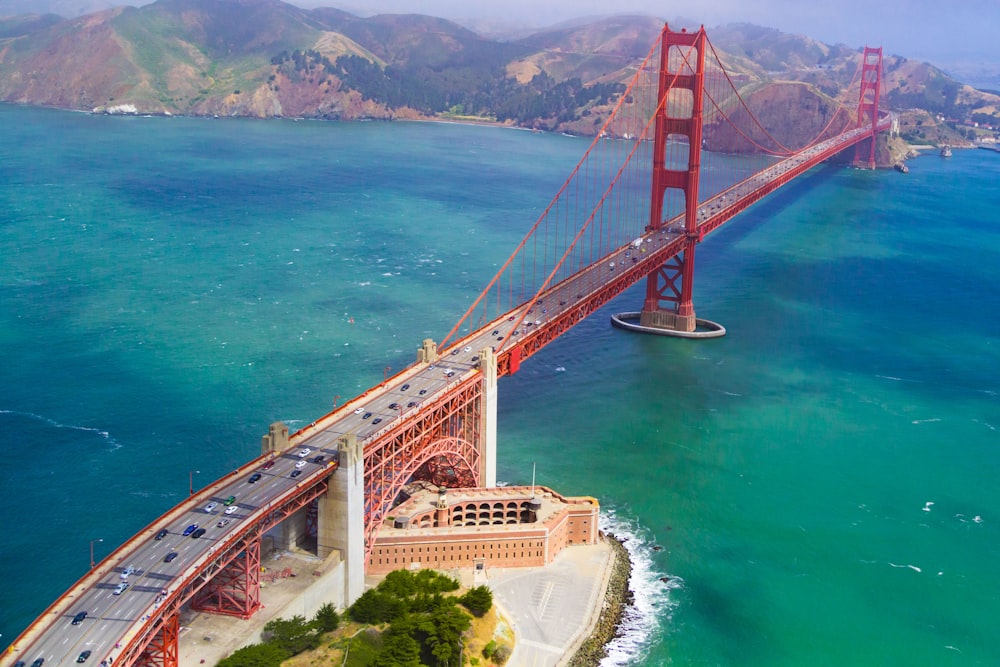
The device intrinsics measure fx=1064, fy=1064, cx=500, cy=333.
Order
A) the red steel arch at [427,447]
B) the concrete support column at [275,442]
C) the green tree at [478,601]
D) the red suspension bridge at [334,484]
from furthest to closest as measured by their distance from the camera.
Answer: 1. the red steel arch at [427,447]
2. the concrete support column at [275,442]
3. the green tree at [478,601]
4. the red suspension bridge at [334,484]

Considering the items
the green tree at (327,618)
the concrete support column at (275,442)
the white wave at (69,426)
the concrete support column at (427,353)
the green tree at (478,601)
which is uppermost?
the concrete support column at (427,353)

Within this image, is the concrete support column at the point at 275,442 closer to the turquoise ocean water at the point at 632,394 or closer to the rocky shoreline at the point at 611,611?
the turquoise ocean water at the point at 632,394

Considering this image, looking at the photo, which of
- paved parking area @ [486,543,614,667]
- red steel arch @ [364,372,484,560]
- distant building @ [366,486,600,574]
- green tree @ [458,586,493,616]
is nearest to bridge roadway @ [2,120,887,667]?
red steel arch @ [364,372,484,560]

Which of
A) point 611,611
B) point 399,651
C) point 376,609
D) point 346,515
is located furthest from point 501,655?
point 346,515

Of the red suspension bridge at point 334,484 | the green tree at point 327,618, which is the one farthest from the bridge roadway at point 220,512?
the green tree at point 327,618

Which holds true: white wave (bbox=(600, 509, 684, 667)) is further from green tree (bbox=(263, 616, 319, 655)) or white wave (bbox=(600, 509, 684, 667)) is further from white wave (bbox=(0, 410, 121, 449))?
white wave (bbox=(0, 410, 121, 449))

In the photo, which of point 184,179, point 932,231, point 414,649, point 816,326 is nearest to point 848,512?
point 414,649

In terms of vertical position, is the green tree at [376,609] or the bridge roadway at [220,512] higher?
the bridge roadway at [220,512]
